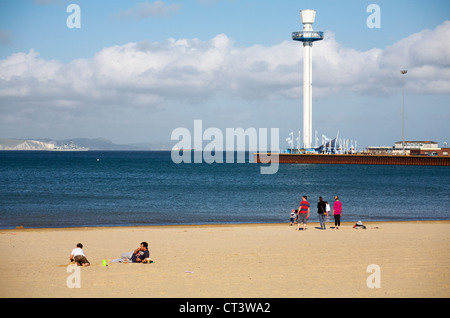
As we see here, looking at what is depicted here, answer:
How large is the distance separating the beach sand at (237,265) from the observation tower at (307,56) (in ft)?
363

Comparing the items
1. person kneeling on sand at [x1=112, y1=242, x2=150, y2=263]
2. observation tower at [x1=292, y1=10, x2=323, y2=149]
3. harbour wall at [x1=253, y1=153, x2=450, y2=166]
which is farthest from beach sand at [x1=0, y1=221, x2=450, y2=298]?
harbour wall at [x1=253, y1=153, x2=450, y2=166]

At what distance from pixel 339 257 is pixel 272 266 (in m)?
2.75

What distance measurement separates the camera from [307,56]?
5300 inches

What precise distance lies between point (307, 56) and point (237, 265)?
122359 mm

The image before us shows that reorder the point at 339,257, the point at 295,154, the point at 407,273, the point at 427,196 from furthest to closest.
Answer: the point at 295,154, the point at 427,196, the point at 339,257, the point at 407,273

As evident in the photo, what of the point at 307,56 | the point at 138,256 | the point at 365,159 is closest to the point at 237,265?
the point at 138,256

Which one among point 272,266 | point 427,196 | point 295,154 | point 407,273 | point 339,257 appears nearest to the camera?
point 407,273

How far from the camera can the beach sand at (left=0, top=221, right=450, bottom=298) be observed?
44.9 feet

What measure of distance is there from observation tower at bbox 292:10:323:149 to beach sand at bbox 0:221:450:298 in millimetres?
110514

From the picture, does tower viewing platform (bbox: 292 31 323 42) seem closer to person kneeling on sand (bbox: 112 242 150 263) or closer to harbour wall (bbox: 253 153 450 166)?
harbour wall (bbox: 253 153 450 166)

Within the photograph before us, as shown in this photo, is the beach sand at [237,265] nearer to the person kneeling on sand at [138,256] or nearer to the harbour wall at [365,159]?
A: the person kneeling on sand at [138,256]
